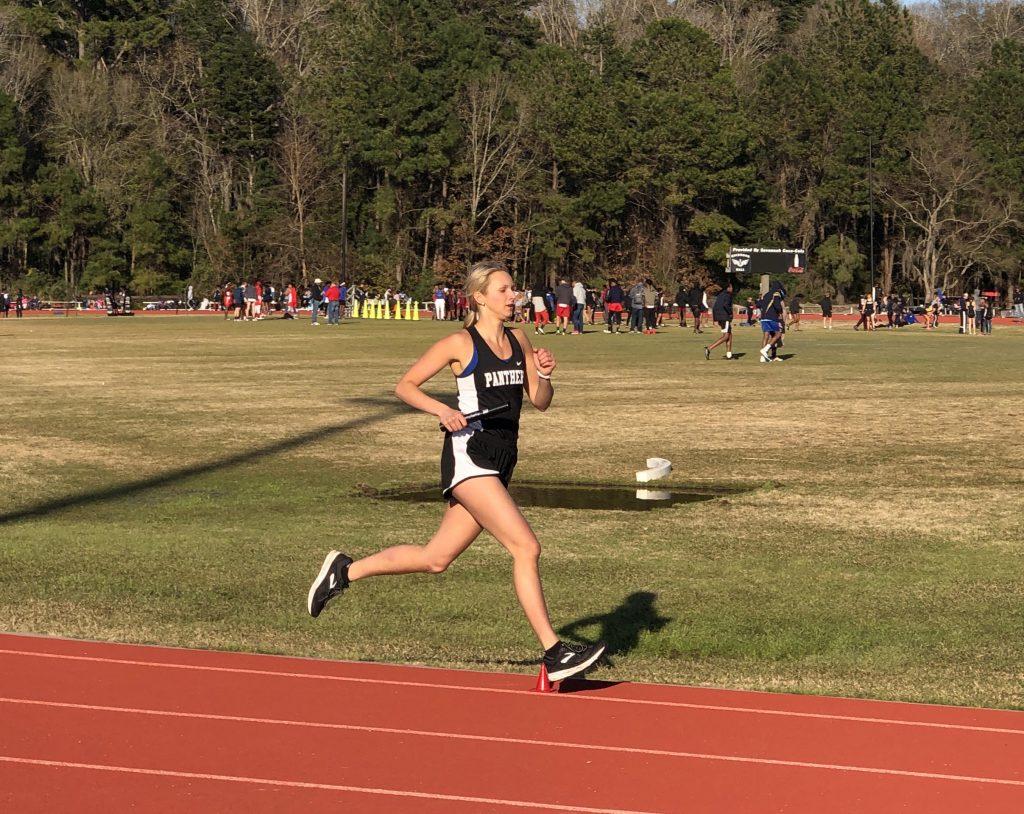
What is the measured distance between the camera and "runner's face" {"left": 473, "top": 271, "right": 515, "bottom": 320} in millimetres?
7051

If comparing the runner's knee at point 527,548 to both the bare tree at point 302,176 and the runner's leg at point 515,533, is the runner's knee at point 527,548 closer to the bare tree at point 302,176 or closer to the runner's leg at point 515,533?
the runner's leg at point 515,533

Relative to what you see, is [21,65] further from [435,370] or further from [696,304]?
[435,370]

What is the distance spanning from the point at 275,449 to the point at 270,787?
38.7ft

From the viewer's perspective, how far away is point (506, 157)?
91.1 metres

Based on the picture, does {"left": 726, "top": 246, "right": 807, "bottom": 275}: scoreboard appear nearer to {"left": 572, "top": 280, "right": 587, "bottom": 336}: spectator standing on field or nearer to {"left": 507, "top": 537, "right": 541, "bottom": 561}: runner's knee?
{"left": 572, "top": 280, "right": 587, "bottom": 336}: spectator standing on field

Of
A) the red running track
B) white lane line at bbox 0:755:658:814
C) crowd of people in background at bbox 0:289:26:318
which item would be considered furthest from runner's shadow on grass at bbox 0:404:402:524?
crowd of people in background at bbox 0:289:26:318

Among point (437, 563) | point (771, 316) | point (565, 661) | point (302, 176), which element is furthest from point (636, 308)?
point (302, 176)

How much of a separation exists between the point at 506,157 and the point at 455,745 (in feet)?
283

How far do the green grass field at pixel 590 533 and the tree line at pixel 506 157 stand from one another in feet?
210

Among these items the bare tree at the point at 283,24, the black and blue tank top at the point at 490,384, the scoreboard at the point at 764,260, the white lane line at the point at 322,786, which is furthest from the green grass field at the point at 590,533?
the bare tree at the point at 283,24

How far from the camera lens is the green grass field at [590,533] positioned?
321 inches

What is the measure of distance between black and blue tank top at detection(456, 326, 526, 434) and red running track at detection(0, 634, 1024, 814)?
3.73 ft

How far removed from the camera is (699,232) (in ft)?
291

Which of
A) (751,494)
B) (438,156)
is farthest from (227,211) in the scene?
(751,494)
